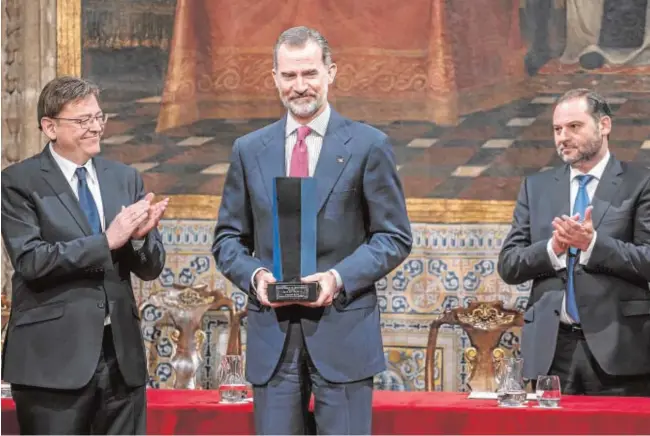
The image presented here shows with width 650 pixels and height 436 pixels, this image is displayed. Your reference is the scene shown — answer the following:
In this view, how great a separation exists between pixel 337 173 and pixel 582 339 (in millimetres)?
1542

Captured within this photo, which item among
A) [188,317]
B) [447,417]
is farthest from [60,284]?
[188,317]

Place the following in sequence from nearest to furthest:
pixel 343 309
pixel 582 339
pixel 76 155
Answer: pixel 343 309 < pixel 76 155 < pixel 582 339

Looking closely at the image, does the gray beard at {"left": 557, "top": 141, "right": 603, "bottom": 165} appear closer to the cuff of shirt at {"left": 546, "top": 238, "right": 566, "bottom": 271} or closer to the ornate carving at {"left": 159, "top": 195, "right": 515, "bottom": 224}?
the cuff of shirt at {"left": 546, "top": 238, "right": 566, "bottom": 271}

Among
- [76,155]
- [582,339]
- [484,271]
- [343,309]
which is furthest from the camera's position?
[484,271]

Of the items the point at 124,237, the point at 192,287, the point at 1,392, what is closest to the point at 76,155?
the point at 124,237

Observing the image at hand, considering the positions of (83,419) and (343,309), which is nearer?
(343,309)

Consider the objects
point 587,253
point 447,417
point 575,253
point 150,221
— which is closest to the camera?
point 447,417

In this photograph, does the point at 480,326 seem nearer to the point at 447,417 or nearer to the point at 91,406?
the point at 447,417

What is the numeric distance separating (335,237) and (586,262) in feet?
4.78

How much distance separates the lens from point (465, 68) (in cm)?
632

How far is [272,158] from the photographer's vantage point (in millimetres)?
3389

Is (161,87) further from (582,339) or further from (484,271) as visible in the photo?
(582,339)

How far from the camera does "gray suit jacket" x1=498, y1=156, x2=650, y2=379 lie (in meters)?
4.34

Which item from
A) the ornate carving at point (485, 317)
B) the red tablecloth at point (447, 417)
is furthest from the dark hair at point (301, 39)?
the ornate carving at point (485, 317)
